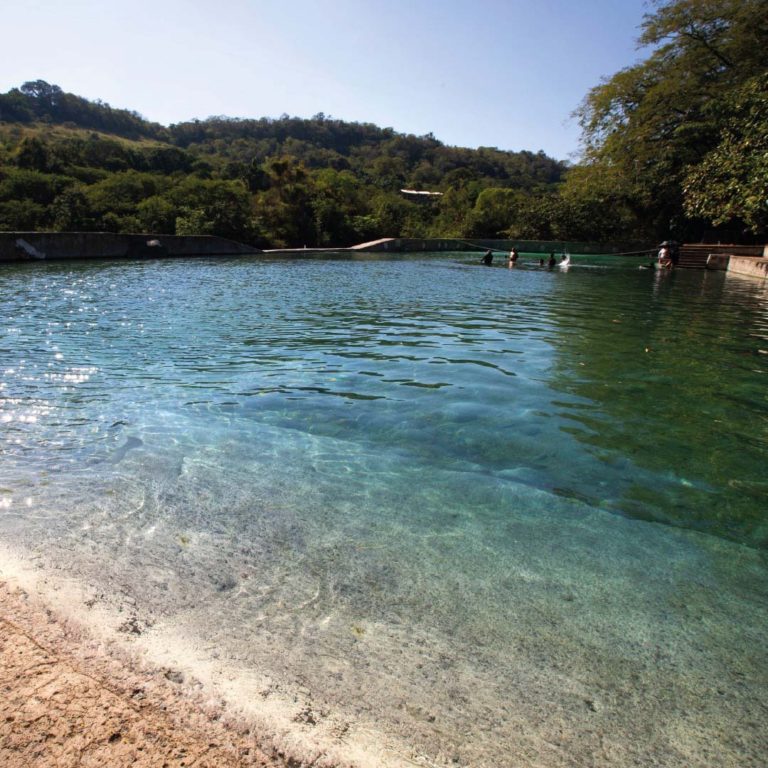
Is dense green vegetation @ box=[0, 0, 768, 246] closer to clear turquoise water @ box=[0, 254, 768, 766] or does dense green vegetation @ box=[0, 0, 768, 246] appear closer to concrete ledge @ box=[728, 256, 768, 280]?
concrete ledge @ box=[728, 256, 768, 280]

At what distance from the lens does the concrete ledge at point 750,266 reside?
72.2 feet

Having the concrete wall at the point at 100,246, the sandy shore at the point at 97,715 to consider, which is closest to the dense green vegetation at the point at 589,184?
the concrete wall at the point at 100,246

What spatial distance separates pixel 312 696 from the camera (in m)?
1.96

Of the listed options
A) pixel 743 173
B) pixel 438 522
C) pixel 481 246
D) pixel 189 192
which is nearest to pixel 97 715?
pixel 438 522

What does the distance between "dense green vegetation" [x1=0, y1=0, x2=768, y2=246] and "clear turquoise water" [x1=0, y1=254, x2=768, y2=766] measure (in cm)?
1797

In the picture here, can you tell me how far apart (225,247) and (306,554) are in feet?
111

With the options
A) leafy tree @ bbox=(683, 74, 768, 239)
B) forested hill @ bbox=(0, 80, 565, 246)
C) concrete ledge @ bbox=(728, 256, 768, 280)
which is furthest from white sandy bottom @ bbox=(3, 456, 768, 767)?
forested hill @ bbox=(0, 80, 565, 246)

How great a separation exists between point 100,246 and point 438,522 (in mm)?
28126

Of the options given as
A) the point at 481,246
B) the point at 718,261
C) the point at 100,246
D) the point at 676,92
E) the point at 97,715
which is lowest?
the point at 97,715

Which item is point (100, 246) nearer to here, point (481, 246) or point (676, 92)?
point (481, 246)

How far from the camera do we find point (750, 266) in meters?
24.0

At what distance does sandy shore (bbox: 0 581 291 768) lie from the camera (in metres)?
1.59

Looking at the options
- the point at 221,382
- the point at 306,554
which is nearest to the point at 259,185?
the point at 221,382

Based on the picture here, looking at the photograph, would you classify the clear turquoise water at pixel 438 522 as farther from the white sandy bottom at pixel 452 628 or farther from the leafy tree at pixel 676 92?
the leafy tree at pixel 676 92
